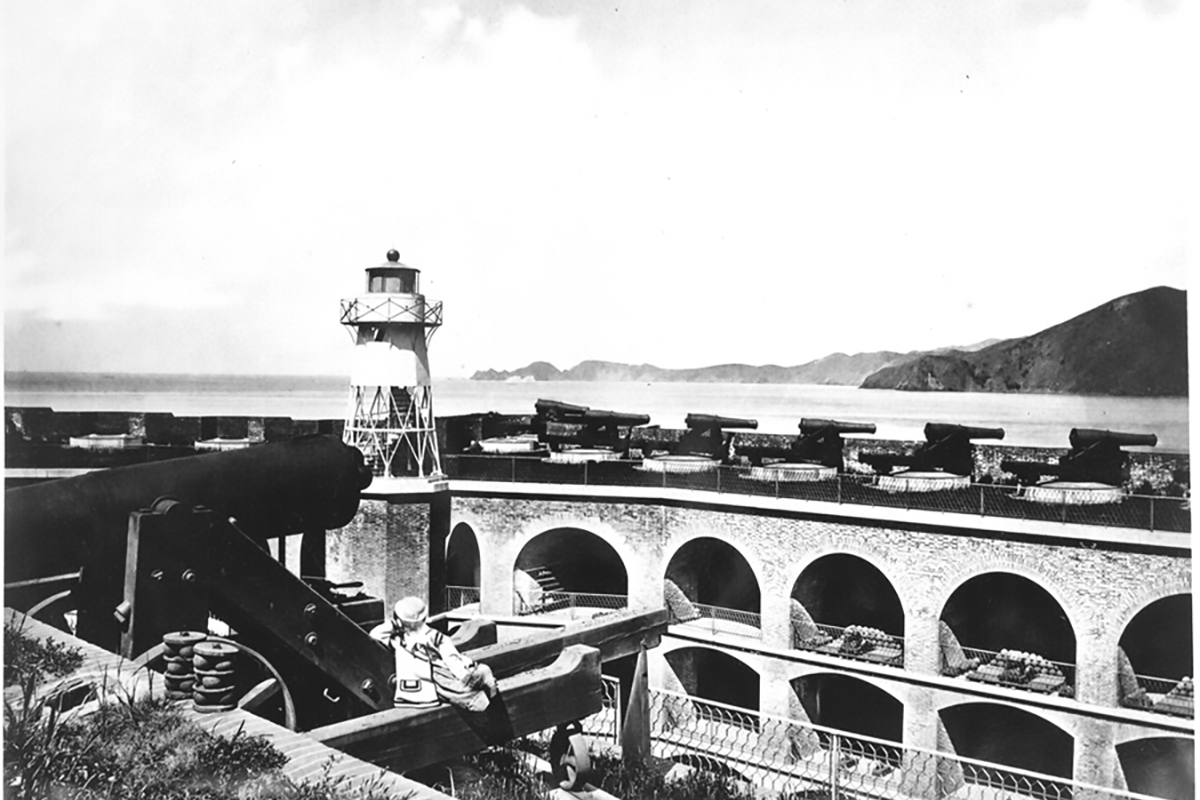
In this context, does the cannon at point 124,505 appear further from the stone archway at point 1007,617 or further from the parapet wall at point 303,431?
the stone archway at point 1007,617

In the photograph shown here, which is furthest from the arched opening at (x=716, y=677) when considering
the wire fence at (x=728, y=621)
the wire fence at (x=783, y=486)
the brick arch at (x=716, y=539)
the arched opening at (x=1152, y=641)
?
the arched opening at (x=1152, y=641)

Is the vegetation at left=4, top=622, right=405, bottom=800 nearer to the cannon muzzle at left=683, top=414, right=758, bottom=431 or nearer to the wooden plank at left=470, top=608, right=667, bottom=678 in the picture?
the wooden plank at left=470, top=608, right=667, bottom=678

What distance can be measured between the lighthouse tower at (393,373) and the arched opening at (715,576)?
9.57 feet

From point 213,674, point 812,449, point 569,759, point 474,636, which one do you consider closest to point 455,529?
point 812,449

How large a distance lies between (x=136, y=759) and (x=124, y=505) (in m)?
1.15

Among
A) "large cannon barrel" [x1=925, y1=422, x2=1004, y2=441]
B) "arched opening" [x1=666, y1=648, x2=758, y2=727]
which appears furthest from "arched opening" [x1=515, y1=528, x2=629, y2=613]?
"large cannon barrel" [x1=925, y1=422, x2=1004, y2=441]

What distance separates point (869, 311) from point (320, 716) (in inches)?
139

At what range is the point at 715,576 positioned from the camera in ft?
35.5

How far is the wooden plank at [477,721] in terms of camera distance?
11.6 ft

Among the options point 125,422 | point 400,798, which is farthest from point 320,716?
point 125,422

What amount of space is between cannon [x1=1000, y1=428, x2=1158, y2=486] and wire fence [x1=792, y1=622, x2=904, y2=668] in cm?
325

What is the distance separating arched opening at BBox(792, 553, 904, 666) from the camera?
998cm

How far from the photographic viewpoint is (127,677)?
3701mm

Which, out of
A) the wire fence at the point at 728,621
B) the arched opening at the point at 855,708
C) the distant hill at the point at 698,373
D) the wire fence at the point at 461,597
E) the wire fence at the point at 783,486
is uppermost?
the distant hill at the point at 698,373
